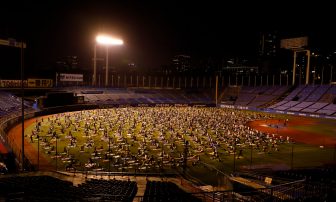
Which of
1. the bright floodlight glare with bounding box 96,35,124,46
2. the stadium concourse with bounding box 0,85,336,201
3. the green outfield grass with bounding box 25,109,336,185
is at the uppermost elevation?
the bright floodlight glare with bounding box 96,35,124,46

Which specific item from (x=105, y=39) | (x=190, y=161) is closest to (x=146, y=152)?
(x=190, y=161)

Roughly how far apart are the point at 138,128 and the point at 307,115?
132 feet

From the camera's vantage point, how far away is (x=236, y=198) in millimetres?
13883

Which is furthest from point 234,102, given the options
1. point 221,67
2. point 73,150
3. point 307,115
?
point 221,67

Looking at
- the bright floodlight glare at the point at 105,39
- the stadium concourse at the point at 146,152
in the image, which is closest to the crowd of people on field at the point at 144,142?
the stadium concourse at the point at 146,152

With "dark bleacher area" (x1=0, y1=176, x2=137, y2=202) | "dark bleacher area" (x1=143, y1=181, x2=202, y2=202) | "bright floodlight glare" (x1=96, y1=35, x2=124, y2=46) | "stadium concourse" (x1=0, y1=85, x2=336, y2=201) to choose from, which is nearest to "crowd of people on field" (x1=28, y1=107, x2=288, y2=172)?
"stadium concourse" (x1=0, y1=85, x2=336, y2=201)

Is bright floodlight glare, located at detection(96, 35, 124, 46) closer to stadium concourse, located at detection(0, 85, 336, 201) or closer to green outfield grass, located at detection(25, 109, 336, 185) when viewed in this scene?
stadium concourse, located at detection(0, 85, 336, 201)

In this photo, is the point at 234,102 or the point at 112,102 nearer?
the point at 112,102

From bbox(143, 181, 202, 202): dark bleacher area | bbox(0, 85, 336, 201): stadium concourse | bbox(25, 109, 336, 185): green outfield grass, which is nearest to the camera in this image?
bbox(143, 181, 202, 202): dark bleacher area

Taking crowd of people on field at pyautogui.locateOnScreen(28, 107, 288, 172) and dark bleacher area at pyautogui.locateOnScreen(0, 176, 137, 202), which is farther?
crowd of people on field at pyautogui.locateOnScreen(28, 107, 288, 172)

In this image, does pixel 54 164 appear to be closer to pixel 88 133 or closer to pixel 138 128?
pixel 88 133

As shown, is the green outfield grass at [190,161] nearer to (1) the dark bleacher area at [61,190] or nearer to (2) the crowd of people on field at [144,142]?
(2) the crowd of people on field at [144,142]

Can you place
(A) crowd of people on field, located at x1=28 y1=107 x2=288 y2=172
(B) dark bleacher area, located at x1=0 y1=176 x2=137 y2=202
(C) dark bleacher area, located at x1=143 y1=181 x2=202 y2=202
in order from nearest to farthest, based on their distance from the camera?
1. (B) dark bleacher area, located at x1=0 y1=176 x2=137 y2=202
2. (C) dark bleacher area, located at x1=143 y1=181 x2=202 y2=202
3. (A) crowd of people on field, located at x1=28 y1=107 x2=288 y2=172

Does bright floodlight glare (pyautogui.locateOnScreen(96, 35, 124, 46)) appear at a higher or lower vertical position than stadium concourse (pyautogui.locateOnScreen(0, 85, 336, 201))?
higher
